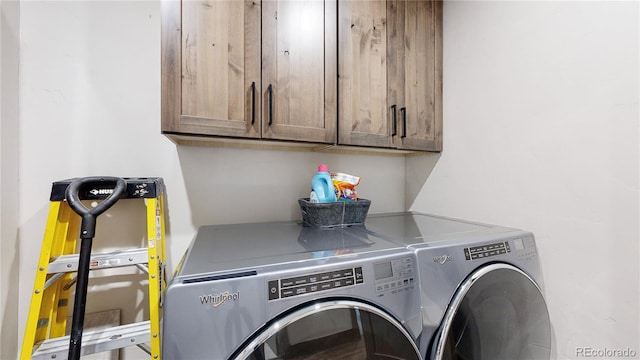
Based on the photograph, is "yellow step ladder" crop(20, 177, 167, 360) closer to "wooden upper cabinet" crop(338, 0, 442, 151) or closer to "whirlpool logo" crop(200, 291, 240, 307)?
"whirlpool logo" crop(200, 291, 240, 307)

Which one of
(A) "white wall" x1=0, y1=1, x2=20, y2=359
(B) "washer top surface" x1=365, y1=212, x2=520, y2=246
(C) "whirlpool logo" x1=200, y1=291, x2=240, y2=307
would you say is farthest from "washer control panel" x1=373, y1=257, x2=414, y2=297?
(A) "white wall" x1=0, y1=1, x2=20, y2=359

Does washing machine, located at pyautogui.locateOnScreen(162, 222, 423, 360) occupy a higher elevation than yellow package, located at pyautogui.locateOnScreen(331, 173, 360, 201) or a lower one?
lower

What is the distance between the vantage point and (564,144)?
1016mm

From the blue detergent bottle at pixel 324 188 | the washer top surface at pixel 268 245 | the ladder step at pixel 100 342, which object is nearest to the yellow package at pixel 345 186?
the blue detergent bottle at pixel 324 188

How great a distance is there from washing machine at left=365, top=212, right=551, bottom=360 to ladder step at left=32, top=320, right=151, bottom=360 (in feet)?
2.99

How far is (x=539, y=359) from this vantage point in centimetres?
98

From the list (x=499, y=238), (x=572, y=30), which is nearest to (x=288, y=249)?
(x=499, y=238)

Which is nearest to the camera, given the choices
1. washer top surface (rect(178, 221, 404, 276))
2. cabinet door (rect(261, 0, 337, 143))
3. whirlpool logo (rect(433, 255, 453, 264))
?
washer top surface (rect(178, 221, 404, 276))

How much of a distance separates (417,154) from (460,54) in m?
0.61

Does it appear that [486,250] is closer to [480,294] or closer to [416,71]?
[480,294]

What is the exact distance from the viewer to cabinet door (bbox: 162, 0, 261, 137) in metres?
0.92

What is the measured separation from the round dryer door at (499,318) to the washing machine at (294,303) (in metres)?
0.20

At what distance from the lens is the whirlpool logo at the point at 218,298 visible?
58 centimetres

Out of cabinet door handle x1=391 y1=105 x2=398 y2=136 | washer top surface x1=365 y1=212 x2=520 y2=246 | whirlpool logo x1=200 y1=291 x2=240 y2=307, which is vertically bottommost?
whirlpool logo x1=200 y1=291 x2=240 y2=307
